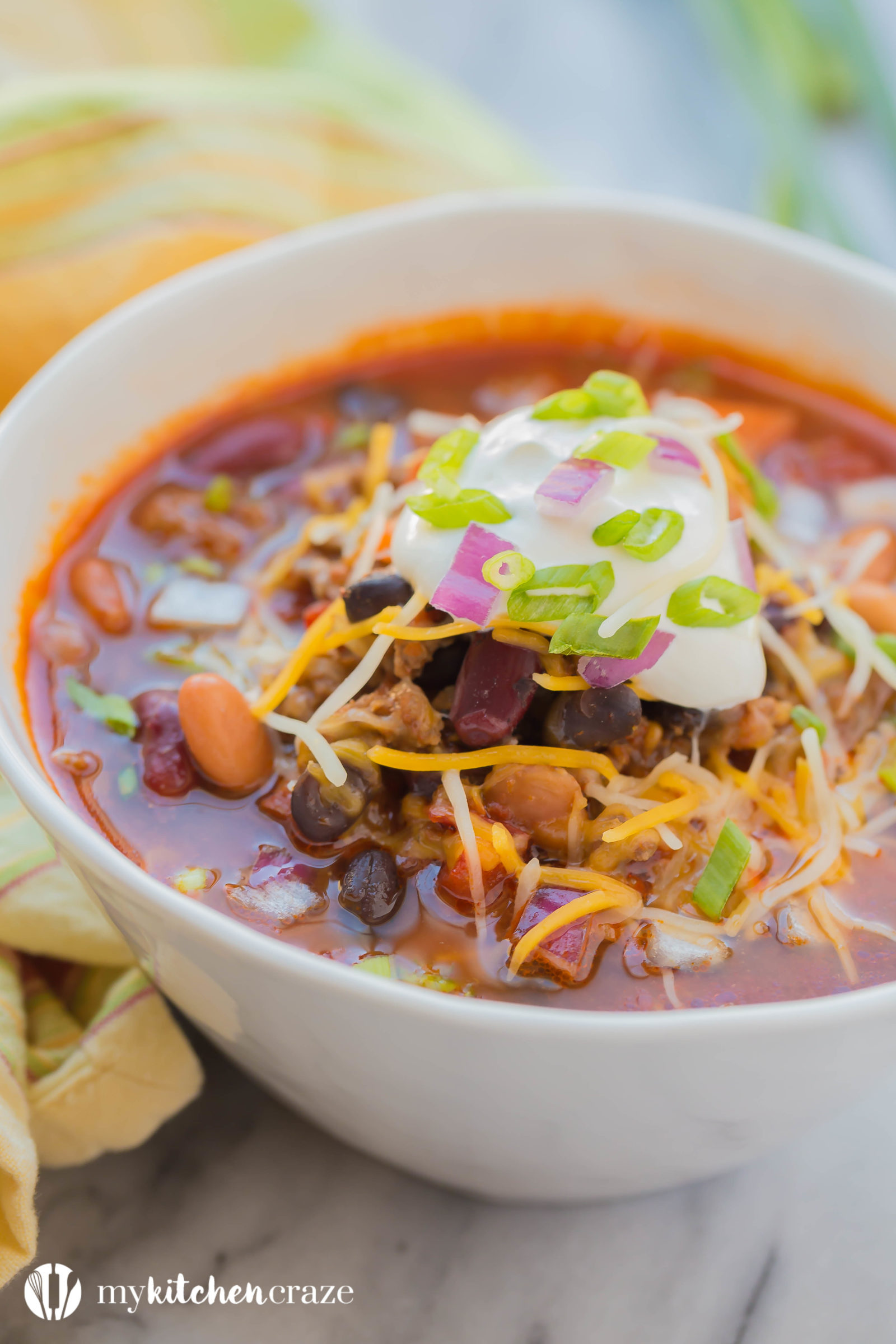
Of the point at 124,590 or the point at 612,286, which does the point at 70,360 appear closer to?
the point at 124,590

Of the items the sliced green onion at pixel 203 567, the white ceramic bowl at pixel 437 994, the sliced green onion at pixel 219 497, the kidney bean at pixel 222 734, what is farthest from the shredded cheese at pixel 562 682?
the sliced green onion at pixel 219 497

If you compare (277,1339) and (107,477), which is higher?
(107,477)

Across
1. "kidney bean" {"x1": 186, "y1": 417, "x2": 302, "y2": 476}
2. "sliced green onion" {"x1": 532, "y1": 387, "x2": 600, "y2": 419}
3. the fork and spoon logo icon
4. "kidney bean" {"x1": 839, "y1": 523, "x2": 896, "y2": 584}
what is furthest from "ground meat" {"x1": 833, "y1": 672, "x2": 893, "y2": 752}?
the fork and spoon logo icon

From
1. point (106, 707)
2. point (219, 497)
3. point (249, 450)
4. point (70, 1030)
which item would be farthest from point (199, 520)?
point (70, 1030)

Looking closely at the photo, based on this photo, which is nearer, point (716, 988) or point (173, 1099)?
→ point (716, 988)

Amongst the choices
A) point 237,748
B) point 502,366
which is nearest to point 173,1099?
point 237,748

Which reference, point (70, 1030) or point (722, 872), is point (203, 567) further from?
point (722, 872)

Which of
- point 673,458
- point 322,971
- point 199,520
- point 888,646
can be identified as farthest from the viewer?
point 199,520

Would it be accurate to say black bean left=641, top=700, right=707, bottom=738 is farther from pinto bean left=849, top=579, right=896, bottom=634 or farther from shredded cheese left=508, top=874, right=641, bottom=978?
pinto bean left=849, top=579, right=896, bottom=634
